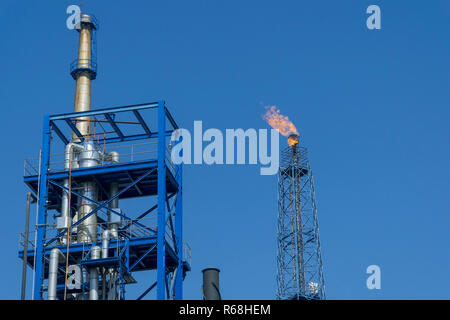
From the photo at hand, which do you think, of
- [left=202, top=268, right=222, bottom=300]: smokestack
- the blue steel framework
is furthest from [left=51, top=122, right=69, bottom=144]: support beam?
[left=202, top=268, right=222, bottom=300]: smokestack

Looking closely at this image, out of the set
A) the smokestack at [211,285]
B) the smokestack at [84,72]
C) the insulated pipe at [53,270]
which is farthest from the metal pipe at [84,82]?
the smokestack at [211,285]

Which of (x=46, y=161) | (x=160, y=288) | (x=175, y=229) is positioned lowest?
(x=160, y=288)

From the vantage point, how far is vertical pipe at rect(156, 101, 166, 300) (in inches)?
2296

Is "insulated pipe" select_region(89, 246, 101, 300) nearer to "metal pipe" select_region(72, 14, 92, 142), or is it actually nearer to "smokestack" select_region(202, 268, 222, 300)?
"metal pipe" select_region(72, 14, 92, 142)

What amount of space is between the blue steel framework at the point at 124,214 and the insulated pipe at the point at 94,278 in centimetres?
48

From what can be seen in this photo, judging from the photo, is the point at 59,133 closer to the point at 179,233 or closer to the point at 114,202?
the point at 114,202

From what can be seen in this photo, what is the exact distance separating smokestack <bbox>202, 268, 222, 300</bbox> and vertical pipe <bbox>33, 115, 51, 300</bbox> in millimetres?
23802

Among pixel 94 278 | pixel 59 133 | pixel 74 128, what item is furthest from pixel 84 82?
pixel 94 278

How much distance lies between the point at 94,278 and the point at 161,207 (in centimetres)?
593
